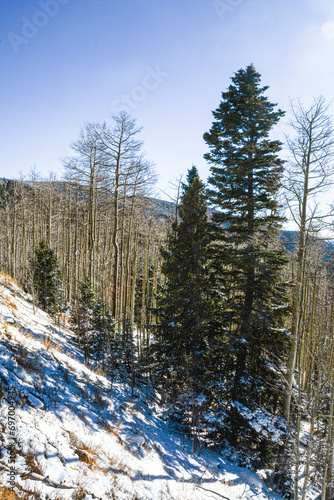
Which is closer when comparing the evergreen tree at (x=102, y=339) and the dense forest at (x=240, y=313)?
the dense forest at (x=240, y=313)

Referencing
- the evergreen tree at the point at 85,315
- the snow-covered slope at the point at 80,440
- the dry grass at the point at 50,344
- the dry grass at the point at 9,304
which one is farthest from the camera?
the evergreen tree at the point at 85,315

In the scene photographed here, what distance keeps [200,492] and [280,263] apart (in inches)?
269

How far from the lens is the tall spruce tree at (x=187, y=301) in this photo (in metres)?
9.00

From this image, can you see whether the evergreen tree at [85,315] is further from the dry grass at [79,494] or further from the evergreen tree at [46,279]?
the dry grass at [79,494]

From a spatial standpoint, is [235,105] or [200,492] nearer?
[200,492]

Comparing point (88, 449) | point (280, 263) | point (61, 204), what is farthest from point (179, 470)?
point (61, 204)

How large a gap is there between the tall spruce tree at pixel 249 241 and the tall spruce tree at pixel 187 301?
72 cm

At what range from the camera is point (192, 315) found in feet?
30.2

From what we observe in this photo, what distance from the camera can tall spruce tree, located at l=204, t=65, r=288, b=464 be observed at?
26.9ft

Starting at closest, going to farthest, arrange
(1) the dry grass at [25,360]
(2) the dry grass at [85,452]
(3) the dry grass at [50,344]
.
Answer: (2) the dry grass at [85,452] < (1) the dry grass at [25,360] < (3) the dry grass at [50,344]

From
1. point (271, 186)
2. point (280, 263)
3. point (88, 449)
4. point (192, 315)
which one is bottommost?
point (88, 449)

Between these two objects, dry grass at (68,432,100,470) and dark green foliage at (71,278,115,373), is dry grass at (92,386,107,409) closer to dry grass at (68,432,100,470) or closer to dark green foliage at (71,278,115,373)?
dry grass at (68,432,100,470)

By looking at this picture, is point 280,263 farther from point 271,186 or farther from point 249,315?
point 271,186

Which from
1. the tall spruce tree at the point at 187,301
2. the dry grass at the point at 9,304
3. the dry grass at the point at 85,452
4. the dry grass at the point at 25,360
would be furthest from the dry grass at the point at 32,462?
the tall spruce tree at the point at 187,301
